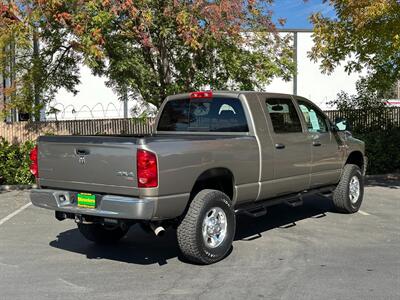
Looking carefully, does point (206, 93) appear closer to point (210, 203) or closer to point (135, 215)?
point (210, 203)

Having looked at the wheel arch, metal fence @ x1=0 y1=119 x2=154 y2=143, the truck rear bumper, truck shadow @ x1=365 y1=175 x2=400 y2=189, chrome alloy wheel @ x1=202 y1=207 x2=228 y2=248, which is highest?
metal fence @ x1=0 y1=119 x2=154 y2=143

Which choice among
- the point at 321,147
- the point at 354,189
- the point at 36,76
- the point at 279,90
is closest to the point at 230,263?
the point at 321,147

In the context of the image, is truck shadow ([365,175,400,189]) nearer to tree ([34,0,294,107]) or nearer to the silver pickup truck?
tree ([34,0,294,107])

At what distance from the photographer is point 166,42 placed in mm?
11969

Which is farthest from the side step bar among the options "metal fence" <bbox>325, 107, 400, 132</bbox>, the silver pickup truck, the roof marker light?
"metal fence" <bbox>325, 107, 400, 132</bbox>

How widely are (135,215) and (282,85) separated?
78.7 feet

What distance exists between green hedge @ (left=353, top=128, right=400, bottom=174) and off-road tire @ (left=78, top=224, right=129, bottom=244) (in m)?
8.62

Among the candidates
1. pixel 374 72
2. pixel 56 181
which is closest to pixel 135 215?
pixel 56 181

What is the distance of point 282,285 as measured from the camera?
17.3 feet

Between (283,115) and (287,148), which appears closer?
(287,148)

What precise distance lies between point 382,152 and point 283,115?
24.3ft

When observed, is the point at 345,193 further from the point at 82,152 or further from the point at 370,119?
the point at 370,119

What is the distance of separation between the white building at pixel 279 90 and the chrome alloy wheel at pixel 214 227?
675 inches

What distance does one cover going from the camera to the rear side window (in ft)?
22.7
